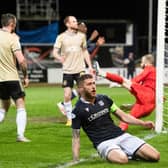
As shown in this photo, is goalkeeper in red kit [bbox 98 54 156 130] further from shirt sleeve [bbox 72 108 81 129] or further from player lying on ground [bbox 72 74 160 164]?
shirt sleeve [bbox 72 108 81 129]

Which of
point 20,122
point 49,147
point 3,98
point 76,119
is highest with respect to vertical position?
point 76,119

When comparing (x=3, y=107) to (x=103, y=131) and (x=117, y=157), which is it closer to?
(x=103, y=131)

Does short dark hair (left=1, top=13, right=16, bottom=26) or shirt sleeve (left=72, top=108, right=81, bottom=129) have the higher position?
short dark hair (left=1, top=13, right=16, bottom=26)

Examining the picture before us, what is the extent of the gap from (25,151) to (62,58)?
13.3 ft

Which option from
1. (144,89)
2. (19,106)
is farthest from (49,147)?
(144,89)

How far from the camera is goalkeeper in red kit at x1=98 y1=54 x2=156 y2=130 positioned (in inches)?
479

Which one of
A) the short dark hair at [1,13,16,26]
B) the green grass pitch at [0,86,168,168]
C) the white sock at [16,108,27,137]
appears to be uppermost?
the short dark hair at [1,13,16,26]

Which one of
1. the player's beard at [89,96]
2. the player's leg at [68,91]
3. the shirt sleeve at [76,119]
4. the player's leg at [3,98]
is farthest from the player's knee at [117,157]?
the player's leg at [68,91]

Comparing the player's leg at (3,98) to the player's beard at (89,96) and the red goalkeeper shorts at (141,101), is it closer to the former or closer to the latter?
the red goalkeeper shorts at (141,101)

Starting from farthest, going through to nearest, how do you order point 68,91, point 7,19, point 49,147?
point 68,91, point 7,19, point 49,147

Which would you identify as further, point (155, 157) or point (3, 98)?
point (3, 98)

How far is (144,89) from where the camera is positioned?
40.7 ft

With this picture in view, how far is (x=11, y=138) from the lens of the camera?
453 inches

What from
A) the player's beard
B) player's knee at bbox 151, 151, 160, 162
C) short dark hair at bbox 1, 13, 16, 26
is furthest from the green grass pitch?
short dark hair at bbox 1, 13, 16, 26
